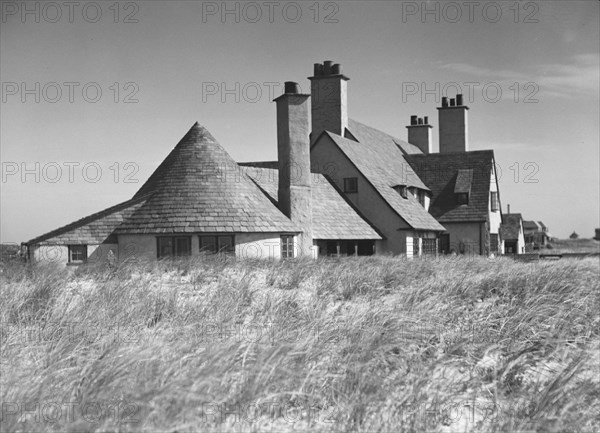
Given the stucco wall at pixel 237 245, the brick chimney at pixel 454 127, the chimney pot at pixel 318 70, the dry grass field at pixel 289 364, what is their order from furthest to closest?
the brick chimney at pixel 454 127
the chimney pot at pixel 318 70
the stucco wall at pixel 237 245
the dry grass field at pixel 289 364

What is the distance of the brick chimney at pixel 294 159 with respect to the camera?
27.8 metres

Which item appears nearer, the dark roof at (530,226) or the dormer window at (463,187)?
the dormer window at (463,187)

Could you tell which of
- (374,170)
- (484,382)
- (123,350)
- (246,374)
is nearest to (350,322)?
(484,382)

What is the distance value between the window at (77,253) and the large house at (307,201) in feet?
0.14

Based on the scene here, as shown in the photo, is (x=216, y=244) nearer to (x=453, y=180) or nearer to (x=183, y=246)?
(x=183, y=246)

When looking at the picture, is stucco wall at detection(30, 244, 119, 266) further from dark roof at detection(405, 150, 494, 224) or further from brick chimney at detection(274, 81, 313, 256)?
dark roof at detection(405, 150, 494, 224)

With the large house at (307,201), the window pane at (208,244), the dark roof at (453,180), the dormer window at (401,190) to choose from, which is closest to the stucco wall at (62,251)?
the large house at (307,201)

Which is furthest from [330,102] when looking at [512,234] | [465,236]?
[512,234]

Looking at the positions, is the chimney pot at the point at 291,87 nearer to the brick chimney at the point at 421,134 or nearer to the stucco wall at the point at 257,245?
the stucco wall at the point at 257,245

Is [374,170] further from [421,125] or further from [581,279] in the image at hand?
[581,279]

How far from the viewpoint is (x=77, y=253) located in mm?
24141

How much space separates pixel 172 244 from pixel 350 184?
11985 millimetres

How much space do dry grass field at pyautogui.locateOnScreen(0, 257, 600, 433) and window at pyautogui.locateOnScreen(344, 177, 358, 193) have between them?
78.5 feet

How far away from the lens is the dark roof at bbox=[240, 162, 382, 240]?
2911 centimetres
